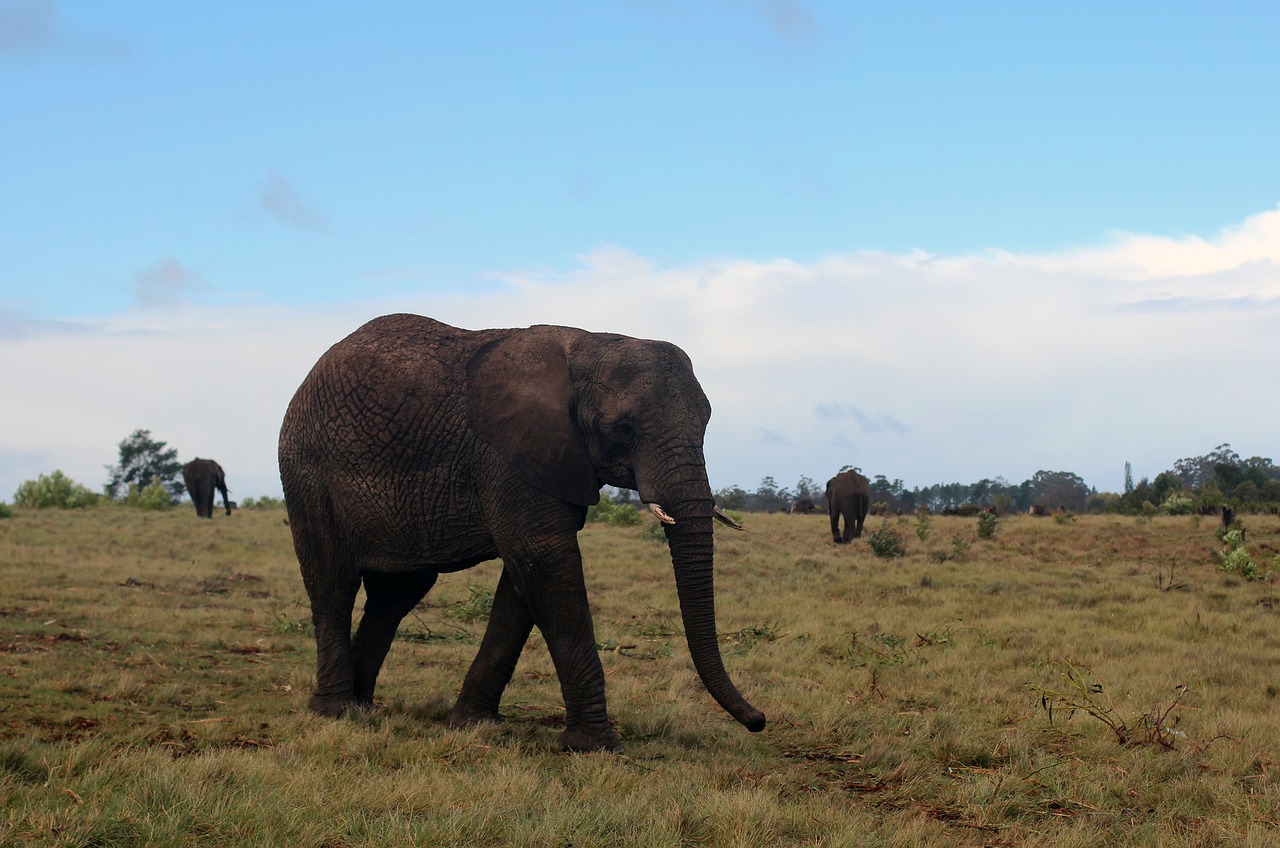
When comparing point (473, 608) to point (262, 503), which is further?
point (262, 503)

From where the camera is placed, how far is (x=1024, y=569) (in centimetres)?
2191

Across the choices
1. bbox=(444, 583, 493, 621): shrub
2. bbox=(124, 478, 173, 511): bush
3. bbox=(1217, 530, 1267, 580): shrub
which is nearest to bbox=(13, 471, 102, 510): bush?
bbox=(124, 478, 173, 511): bush

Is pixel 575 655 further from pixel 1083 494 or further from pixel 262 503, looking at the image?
pixel 1083 494

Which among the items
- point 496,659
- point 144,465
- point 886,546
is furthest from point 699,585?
point 144,465

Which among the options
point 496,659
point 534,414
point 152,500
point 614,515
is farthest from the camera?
point 152,500

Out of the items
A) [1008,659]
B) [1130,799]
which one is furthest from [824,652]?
[1130,799]

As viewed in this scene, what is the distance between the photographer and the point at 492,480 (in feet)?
26.8

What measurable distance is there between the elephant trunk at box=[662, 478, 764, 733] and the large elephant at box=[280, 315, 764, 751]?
11mm

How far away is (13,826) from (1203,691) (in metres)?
10.2

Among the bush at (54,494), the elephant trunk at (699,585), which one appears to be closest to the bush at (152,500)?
the bush at (54,494)

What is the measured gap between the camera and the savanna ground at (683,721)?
6.00 metres

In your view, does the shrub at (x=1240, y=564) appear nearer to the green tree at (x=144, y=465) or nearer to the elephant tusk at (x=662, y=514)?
the elephant tusk at (x=662, y=514)

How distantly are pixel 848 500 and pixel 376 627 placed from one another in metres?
21.1

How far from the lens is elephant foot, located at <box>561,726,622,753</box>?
8133 millimetres
